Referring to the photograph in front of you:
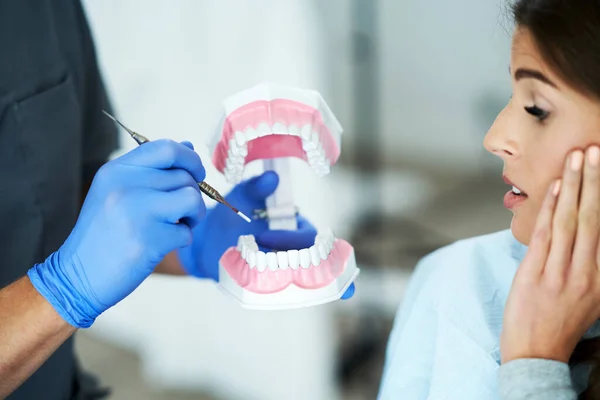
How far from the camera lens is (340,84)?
170 centimetres

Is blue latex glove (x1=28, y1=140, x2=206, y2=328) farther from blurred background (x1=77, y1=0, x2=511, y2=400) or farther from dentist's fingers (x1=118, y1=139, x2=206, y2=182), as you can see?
blurred background (x1=77, y1=0, x2=511, y2=400)

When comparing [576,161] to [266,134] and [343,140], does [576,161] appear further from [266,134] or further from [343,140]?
[343,140]

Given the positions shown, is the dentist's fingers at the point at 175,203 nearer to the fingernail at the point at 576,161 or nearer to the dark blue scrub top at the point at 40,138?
the dark blue scrub top at the point at 40,138

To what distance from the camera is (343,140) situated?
1761 millimetres

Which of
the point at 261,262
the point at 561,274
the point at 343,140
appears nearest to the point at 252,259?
the point at 261,262

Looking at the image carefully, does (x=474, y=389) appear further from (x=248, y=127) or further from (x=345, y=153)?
(x=345, y=153)

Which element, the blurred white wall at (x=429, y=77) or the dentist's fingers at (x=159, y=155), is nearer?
the dentist's fingers at (x=159, y=155)

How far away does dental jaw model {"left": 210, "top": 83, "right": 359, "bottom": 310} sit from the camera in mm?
868

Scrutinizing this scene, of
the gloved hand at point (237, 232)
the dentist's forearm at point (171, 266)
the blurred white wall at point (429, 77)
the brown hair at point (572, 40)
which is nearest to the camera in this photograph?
the brown hair at point (572, 40)

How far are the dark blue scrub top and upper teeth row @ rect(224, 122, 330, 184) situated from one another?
35 centimetres

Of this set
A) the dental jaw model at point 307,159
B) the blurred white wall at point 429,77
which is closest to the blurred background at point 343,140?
the blurred white wall at point 429,77

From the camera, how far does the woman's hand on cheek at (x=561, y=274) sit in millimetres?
763

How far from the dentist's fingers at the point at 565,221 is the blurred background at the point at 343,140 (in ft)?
2.38

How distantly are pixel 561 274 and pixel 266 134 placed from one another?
1.45 ft
